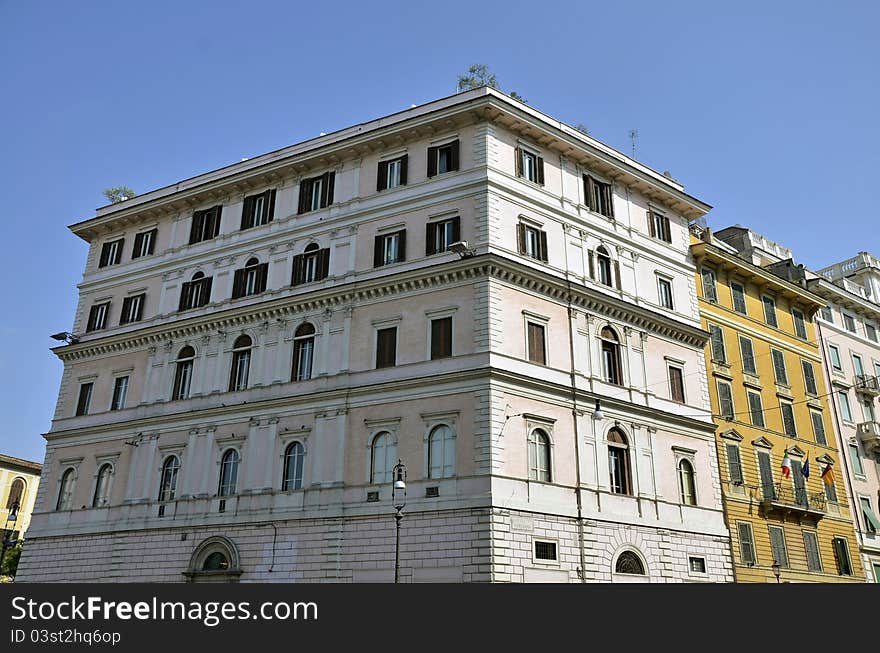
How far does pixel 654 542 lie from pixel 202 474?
1773 cm

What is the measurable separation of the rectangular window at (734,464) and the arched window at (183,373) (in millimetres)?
23375

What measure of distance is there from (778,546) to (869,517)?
8.20m

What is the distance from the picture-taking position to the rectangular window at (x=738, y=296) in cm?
4044

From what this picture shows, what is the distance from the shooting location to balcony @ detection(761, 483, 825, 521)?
3609 cm

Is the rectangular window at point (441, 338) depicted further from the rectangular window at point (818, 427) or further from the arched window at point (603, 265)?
the rectangular window at point (818, 427)

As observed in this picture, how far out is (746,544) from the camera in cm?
3459

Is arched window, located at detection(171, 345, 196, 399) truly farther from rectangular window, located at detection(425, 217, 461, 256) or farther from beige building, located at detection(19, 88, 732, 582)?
rectangular window, located at detection(425, 217, 461, 256)

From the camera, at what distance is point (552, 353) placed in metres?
30.8

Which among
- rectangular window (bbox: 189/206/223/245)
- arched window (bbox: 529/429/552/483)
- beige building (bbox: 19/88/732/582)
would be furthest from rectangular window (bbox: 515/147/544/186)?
rectangular window (bbox: 189/206/223/245)

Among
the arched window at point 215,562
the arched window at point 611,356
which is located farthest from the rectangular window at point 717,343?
the arched window at point 215,562

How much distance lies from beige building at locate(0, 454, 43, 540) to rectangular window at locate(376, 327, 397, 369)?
53039 mm

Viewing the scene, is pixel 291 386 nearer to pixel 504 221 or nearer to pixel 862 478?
pixel 504 221

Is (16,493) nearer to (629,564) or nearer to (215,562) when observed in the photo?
(215,562)
